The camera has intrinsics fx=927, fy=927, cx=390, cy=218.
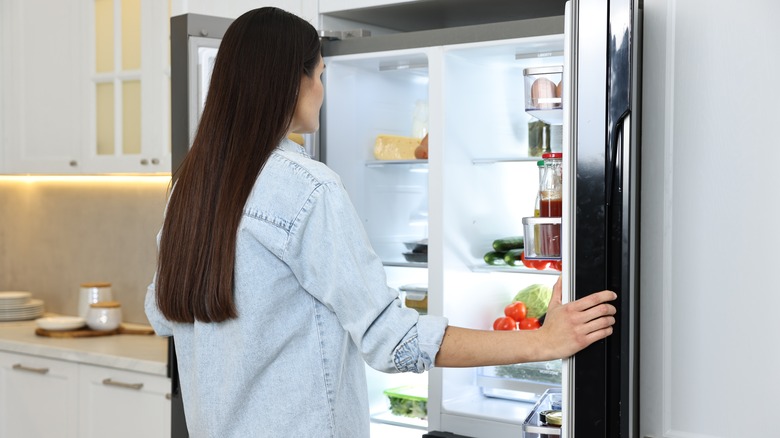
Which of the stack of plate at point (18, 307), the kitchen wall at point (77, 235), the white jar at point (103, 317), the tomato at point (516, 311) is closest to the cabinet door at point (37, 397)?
the white jar at point (103, 317)

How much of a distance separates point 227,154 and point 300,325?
307 mm

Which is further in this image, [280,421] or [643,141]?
[643,141]

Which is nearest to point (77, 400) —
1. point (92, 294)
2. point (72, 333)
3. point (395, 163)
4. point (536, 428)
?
point (72, 333)

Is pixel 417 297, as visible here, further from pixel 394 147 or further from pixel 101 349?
pixel 101 349

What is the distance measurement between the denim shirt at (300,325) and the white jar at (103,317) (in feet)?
6.59

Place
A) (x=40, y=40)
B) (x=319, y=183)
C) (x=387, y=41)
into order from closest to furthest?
(x=319, y=183), (x=387, y=41), (x=40, y=40)

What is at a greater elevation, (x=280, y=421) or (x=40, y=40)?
(x=40, y=40)

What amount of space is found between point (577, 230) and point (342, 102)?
1.33 m

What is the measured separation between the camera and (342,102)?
276cm

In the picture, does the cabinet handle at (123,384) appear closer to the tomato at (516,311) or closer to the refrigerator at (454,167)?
the refrigerator at (454,167)

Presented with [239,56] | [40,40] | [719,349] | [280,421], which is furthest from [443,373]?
[40,40]

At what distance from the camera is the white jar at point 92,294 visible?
12.0ft

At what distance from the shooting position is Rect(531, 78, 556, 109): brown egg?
203cm

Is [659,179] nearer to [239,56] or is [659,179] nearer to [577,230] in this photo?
[577,230]
